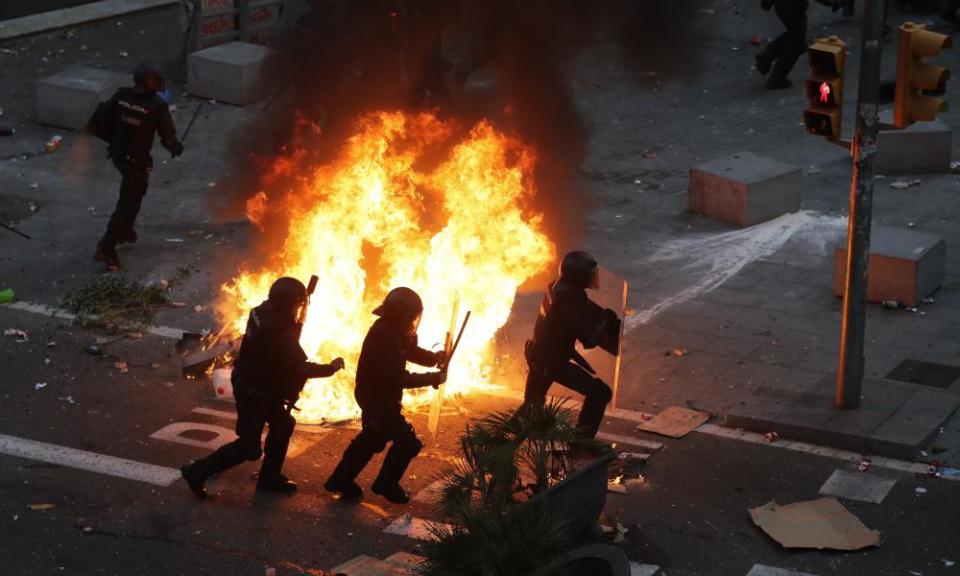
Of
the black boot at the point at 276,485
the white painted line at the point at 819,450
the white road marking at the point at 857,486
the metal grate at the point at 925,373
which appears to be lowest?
the metal grate at the point at 925,373

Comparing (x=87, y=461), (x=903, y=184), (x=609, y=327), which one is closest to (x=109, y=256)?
(x=87, y=461)

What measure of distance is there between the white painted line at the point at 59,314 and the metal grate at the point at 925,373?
5592mm

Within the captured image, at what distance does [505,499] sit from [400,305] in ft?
6.30

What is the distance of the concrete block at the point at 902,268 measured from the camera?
40.2ft

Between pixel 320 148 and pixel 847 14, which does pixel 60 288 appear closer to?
pixel 320 148

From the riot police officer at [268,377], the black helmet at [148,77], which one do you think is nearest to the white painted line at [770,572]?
the riot police officer at [268,377]

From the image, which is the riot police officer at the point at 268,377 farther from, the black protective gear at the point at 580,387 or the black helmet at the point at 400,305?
the black protective gear at the point at 580,387

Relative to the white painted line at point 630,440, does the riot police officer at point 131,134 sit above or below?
above

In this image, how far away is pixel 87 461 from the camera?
9719mm

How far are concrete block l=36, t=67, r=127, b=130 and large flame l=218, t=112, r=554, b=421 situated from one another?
6471 millimetres

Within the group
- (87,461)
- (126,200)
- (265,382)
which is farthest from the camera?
(126,200)

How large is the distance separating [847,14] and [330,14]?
38.9 feet

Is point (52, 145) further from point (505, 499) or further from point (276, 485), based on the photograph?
point (505, 499)

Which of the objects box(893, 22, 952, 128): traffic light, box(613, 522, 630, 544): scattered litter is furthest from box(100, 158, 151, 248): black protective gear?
box(893, 22, 952, 128): traffic light
